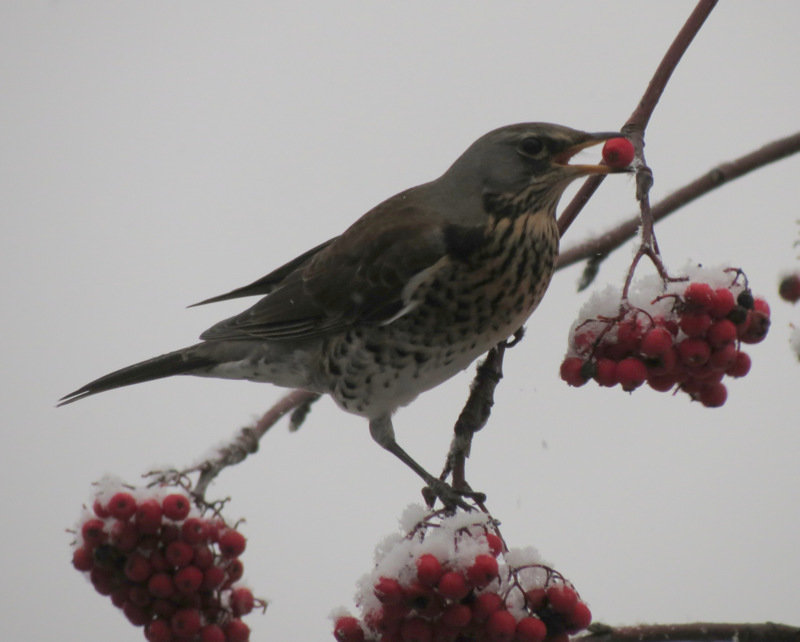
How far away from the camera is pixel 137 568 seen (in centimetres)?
198

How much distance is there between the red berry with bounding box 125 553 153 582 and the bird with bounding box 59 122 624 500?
0.77 meters

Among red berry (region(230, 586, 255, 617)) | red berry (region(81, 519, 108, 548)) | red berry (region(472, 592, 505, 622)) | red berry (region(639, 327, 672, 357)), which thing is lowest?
red berry (region(472, 592, 505, 622))

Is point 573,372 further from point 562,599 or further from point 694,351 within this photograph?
point 562,599

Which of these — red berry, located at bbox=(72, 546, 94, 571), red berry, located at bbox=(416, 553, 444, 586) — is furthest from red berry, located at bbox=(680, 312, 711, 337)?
red berry, located at bbox=(72, 546, 94, 571)

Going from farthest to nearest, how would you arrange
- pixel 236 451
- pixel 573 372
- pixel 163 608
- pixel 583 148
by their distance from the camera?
pixel 583 148 < pixel 236 451 < pixel 163 608 < pixel 573 372

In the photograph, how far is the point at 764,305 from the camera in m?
1.95

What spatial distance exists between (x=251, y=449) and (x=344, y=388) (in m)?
0.81

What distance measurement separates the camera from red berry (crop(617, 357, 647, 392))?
1841mm

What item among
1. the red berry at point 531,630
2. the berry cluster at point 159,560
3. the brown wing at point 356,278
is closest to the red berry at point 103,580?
the berry cluster at point 159,560

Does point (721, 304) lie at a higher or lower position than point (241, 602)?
higher

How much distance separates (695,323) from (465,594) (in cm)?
65

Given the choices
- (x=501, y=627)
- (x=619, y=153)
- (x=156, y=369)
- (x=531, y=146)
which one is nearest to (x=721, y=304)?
(x=619, y=153)

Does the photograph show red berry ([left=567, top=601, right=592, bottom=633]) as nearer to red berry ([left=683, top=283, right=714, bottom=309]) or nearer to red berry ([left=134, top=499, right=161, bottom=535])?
red berry ([left=683, top=283, right=714, bottom=309])

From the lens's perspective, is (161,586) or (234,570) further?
(234,570)
